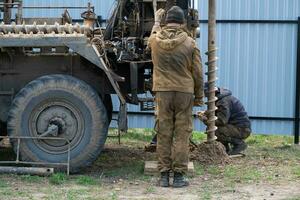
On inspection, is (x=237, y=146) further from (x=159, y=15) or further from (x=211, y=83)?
(x=159, y=15)

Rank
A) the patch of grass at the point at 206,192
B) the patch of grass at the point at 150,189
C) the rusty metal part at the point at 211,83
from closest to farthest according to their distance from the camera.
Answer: the patch of grass at the point at 206,192 < the patch of grass at the point at 150,189 < the rusty metal part at the point at 211,83

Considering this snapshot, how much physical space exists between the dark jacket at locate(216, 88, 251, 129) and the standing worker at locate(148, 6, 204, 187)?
6.62 feet

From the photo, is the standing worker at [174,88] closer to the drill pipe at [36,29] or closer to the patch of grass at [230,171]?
the patch of grass at [230,171]

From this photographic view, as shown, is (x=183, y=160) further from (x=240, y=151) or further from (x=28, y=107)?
(x=240, y=151)

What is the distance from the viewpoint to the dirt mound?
884 centimetres

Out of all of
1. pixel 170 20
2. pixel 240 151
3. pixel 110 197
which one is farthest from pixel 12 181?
pixel 240 151

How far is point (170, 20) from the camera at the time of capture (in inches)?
293

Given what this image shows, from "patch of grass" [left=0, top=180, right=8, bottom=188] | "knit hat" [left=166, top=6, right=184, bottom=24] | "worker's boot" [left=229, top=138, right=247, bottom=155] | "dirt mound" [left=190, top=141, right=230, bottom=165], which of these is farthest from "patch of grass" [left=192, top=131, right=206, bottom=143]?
"patch of grass" [left=0, top=180, right=8, bottom=188]

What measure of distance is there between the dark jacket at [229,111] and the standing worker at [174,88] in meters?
2.02

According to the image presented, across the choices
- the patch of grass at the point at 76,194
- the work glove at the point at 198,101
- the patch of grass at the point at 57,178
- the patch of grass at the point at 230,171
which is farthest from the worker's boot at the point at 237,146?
the patch of grass at the point at 76,194

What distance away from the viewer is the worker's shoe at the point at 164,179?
24.3 feet

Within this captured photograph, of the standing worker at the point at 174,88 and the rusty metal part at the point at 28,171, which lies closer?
the standing worker at the point at 174,88

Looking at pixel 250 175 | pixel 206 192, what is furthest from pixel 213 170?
pixel 206 192

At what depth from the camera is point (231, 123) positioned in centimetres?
972
